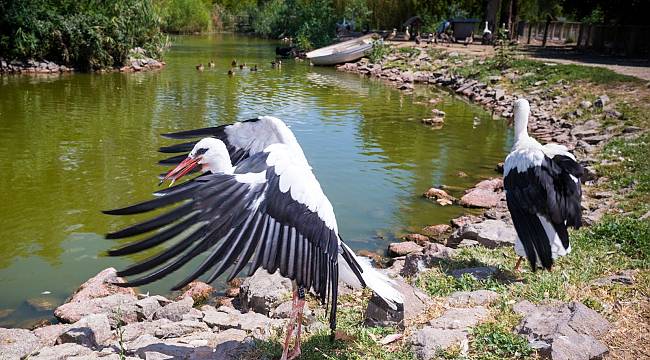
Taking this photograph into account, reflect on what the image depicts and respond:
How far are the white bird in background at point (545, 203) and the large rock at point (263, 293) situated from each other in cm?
233

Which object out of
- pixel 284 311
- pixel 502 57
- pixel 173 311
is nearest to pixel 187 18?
pixel 502 57

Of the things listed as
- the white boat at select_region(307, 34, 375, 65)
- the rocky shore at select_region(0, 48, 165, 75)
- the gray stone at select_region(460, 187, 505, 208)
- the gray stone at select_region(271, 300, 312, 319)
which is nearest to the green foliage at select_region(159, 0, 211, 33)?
the white boat at select_region(307, 34, 375, 65)

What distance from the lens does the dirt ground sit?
2080cm

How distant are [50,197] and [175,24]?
47434 millimetres

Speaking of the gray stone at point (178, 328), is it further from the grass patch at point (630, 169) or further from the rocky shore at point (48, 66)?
the rocky shore at point (48, 66)

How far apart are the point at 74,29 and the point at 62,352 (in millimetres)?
22891

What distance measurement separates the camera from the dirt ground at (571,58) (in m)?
20.8

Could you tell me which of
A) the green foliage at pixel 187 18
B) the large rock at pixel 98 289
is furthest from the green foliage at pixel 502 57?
the green foliage at pixel 187 18

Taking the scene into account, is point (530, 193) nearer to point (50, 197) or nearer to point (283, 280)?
point (283, 280)

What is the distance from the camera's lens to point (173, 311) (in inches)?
217

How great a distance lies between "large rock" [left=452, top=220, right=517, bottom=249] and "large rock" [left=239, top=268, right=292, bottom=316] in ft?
8.69

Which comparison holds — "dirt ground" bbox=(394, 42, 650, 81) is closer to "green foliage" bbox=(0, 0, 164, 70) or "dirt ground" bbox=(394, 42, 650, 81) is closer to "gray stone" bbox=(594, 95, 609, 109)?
"gray stone" bbox=(594, 95, 609, 109)

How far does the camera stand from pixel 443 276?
568cm

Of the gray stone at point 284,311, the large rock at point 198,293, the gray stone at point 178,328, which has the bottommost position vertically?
the large rock at point 198,293
